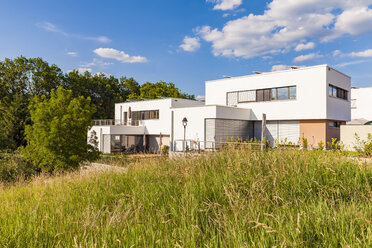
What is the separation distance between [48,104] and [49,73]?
29.0 m

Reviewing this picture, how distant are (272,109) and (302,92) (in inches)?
112

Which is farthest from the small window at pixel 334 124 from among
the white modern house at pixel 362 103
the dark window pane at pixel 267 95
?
the white modern house at pixel 362 103

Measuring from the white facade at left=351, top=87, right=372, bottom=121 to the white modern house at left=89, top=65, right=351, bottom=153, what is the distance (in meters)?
12.5

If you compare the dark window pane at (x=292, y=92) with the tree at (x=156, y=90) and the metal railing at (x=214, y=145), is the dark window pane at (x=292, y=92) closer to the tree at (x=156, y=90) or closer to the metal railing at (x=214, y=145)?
the metal railing at (x=214, y=145)

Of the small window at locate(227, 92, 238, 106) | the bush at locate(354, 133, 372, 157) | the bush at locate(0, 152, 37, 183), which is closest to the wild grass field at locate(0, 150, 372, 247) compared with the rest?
the bush at locate(354, 133, 372, 157)

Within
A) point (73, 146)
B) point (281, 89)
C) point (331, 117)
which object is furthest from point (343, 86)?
point (73, 146)

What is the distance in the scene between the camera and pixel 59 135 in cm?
1492

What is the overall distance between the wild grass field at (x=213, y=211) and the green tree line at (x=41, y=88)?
17432mm

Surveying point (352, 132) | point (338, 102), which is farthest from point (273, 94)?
point (352, 132)

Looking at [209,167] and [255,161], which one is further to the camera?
[209,167]

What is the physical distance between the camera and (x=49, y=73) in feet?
134

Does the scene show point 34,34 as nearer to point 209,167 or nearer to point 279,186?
point 209,167

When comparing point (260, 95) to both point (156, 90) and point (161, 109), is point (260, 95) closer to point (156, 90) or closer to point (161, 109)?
point (161, 109)

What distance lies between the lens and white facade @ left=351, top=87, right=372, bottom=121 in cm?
3503
